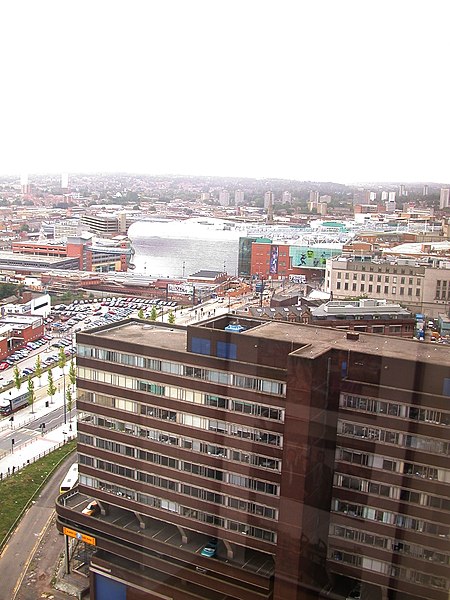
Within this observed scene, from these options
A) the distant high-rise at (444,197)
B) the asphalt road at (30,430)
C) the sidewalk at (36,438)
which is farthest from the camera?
the asphalt road at (30,430)

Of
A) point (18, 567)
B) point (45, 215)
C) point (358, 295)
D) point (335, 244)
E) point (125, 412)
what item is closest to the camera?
point (125, 412)

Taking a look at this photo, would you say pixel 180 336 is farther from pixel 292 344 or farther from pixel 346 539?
pixel 346 539

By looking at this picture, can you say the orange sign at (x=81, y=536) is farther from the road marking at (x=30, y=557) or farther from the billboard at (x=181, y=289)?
the billboard at (x=181, y=289)

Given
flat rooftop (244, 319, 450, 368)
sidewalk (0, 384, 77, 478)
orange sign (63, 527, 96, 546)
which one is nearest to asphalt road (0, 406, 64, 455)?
sidewalk (0, 384, 77, 478)

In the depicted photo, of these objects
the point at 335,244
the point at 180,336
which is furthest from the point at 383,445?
the point at 335,244

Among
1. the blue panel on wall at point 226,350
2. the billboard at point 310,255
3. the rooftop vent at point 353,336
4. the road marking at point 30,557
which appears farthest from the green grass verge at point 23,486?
the billboard at point 310,255
